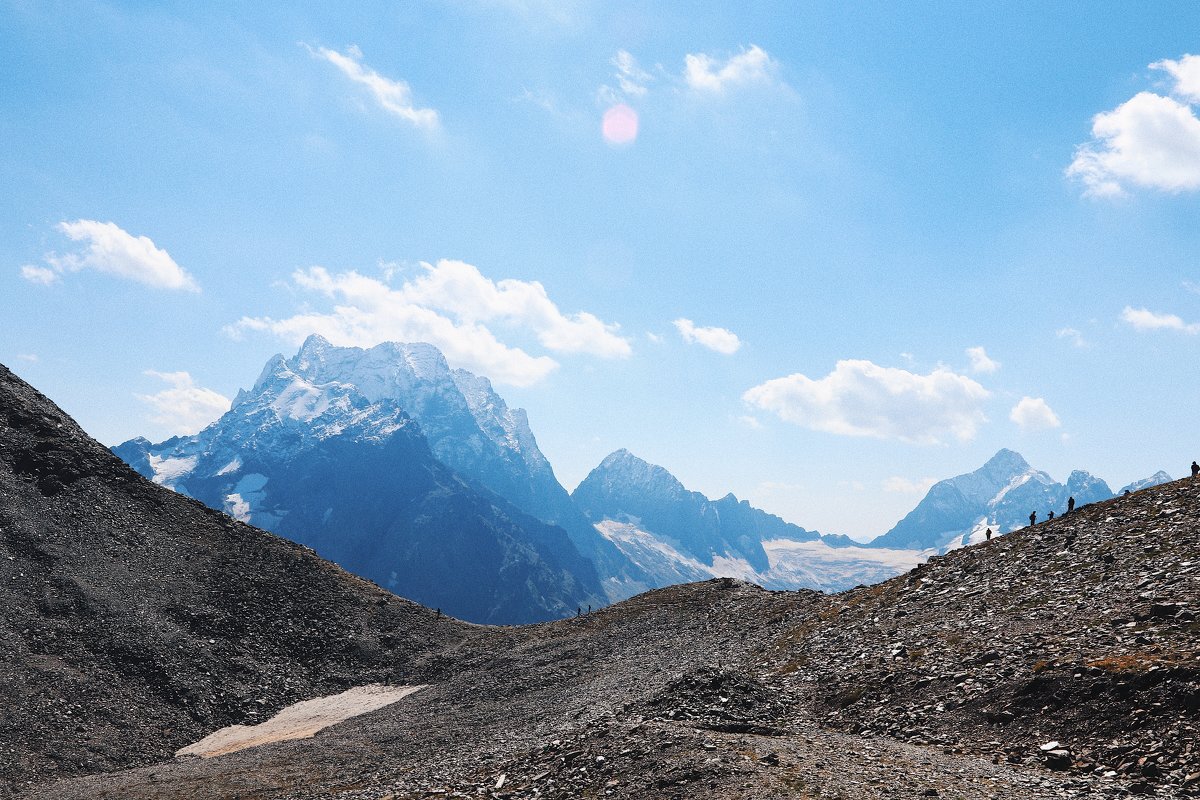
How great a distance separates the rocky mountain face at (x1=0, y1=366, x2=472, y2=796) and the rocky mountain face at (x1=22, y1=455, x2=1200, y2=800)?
857 cm

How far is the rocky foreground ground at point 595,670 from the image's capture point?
2530 cm

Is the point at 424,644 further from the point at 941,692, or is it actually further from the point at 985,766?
the point at 985,766

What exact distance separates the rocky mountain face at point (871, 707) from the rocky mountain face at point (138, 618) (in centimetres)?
857

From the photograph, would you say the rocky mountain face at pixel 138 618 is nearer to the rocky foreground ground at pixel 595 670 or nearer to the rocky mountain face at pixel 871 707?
the rocky foreground ground at pixel 595 670

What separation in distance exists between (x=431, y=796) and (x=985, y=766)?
22111 millimetres

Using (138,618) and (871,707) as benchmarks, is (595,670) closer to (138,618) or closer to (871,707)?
(871,707)

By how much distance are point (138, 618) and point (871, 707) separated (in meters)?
70.2

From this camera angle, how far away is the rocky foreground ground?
2530 centimetres

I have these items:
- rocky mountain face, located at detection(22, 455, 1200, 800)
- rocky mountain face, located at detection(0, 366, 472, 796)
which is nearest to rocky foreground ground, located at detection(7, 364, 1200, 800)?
rocky mountain face, located at detection(22, 455, 1200, 800)

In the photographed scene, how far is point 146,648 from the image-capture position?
6612 cm

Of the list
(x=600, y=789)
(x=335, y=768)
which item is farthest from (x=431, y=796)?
(x=335, y=768)

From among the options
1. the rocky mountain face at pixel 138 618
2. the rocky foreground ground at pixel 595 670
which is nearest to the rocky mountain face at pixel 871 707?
the rocky foreground ground at pixel 595 670

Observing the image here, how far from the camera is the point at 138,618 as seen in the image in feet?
230

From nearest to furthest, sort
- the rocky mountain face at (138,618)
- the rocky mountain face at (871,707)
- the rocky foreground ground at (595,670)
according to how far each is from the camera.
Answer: the rocky mountain face at (871,707), the rocky foreground ground at (595,670), the rocky mountain face at (138,618)
